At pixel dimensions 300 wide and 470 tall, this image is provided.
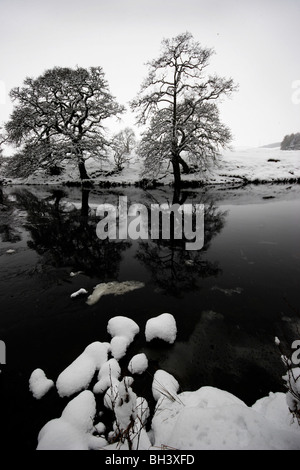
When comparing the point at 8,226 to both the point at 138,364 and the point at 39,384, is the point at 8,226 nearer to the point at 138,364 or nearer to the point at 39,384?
the point at 39,384

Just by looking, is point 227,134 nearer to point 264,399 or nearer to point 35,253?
point 35,253

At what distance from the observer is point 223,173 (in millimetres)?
23609

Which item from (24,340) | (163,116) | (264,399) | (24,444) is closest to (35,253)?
(24,340)

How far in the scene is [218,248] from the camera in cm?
679

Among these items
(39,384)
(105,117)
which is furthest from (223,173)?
(39,384)

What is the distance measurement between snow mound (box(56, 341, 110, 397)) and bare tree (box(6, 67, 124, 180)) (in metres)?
21.6

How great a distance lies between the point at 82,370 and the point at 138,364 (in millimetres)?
754

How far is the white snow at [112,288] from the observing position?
178 inches

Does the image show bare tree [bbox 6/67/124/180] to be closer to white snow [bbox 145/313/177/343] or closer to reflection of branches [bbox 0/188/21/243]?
reflection of branches [bbox 0/188/21/243]

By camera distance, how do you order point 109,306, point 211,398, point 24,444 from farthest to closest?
point 109,306, point 211,398, point 24,444

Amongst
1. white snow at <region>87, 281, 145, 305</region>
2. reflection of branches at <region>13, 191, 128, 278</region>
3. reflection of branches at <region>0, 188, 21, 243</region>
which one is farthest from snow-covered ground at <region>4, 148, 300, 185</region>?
white snow at <region>87, 281, 145, 305</region>

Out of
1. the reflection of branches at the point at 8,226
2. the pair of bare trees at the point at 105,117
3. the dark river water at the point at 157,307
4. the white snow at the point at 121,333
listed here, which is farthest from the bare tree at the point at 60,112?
the white snow at the point at 121,333

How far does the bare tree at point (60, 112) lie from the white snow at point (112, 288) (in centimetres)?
1980

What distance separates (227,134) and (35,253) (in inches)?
710
